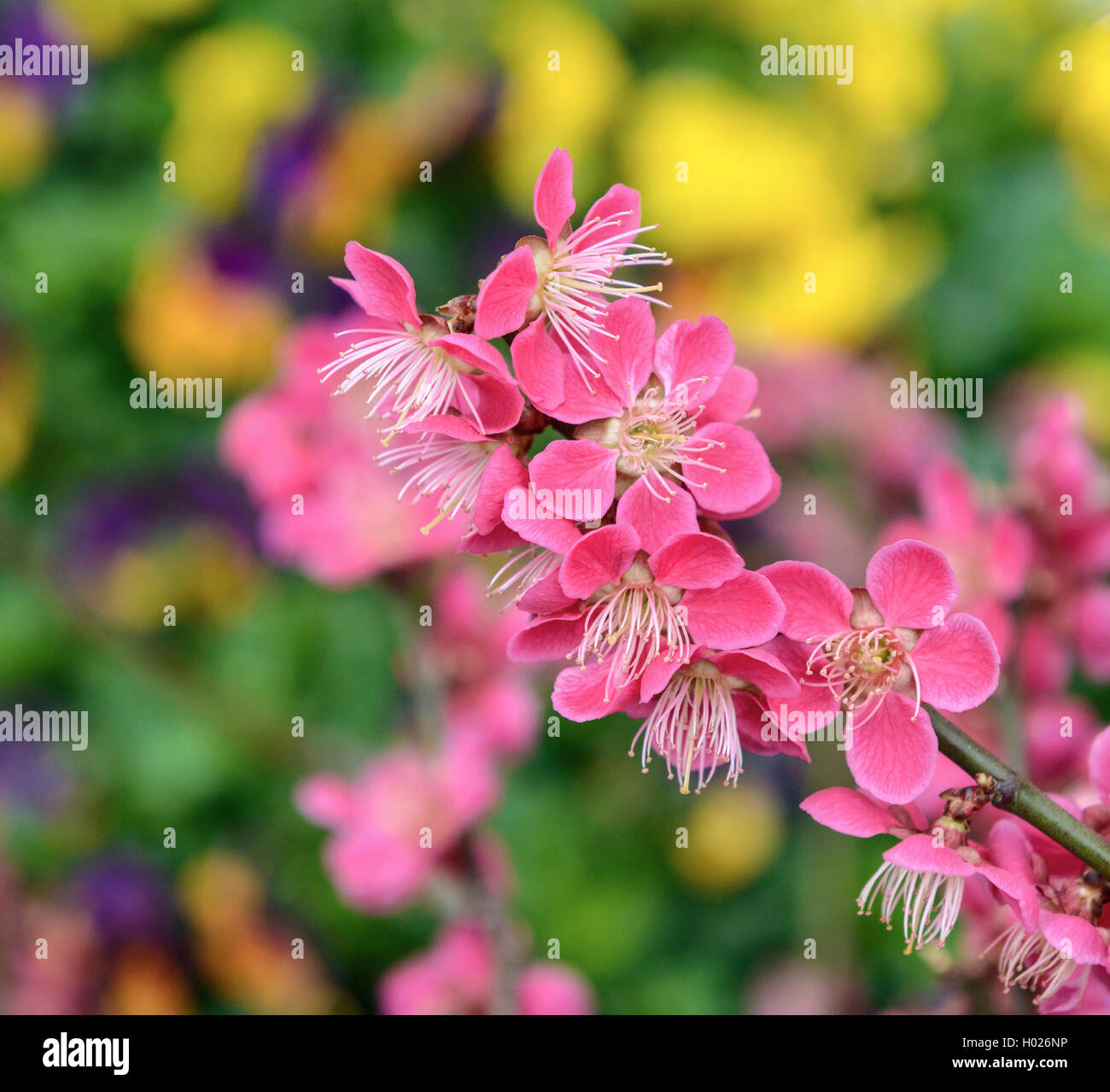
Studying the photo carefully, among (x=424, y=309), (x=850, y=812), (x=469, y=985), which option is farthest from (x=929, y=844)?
(x=424, y=309)

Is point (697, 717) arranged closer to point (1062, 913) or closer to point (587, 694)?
point (587, 694)

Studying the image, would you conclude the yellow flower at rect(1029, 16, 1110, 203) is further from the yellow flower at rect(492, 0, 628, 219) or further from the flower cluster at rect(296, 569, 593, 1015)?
the flower cluster at rect(296, 569, 593, 1015)

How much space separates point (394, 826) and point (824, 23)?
184 cm

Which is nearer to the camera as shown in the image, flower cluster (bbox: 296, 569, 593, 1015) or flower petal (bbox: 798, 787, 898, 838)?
flower petal (bbox: 798, 787, 898, 838)

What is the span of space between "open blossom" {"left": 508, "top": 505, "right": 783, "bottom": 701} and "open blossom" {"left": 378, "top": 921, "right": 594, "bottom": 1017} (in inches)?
16.2

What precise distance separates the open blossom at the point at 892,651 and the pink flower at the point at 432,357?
126mm

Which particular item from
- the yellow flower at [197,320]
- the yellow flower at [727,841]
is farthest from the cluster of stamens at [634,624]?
the yellow flower at [197,320]

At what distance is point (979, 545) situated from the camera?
0.74m

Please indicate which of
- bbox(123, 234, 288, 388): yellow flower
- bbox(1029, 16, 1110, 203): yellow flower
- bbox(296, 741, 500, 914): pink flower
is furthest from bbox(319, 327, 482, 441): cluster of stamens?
bbox(1029, 16, 1110, 203): yellow flower

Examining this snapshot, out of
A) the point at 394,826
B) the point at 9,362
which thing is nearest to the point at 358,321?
the point at 394,826

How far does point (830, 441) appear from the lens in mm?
1396

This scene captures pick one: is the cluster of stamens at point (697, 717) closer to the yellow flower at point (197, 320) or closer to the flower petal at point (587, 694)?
the flower petal at point (587, 694)

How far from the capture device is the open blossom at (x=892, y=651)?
43 centimetres

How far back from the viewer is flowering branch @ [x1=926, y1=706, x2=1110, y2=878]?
414 millimetres
